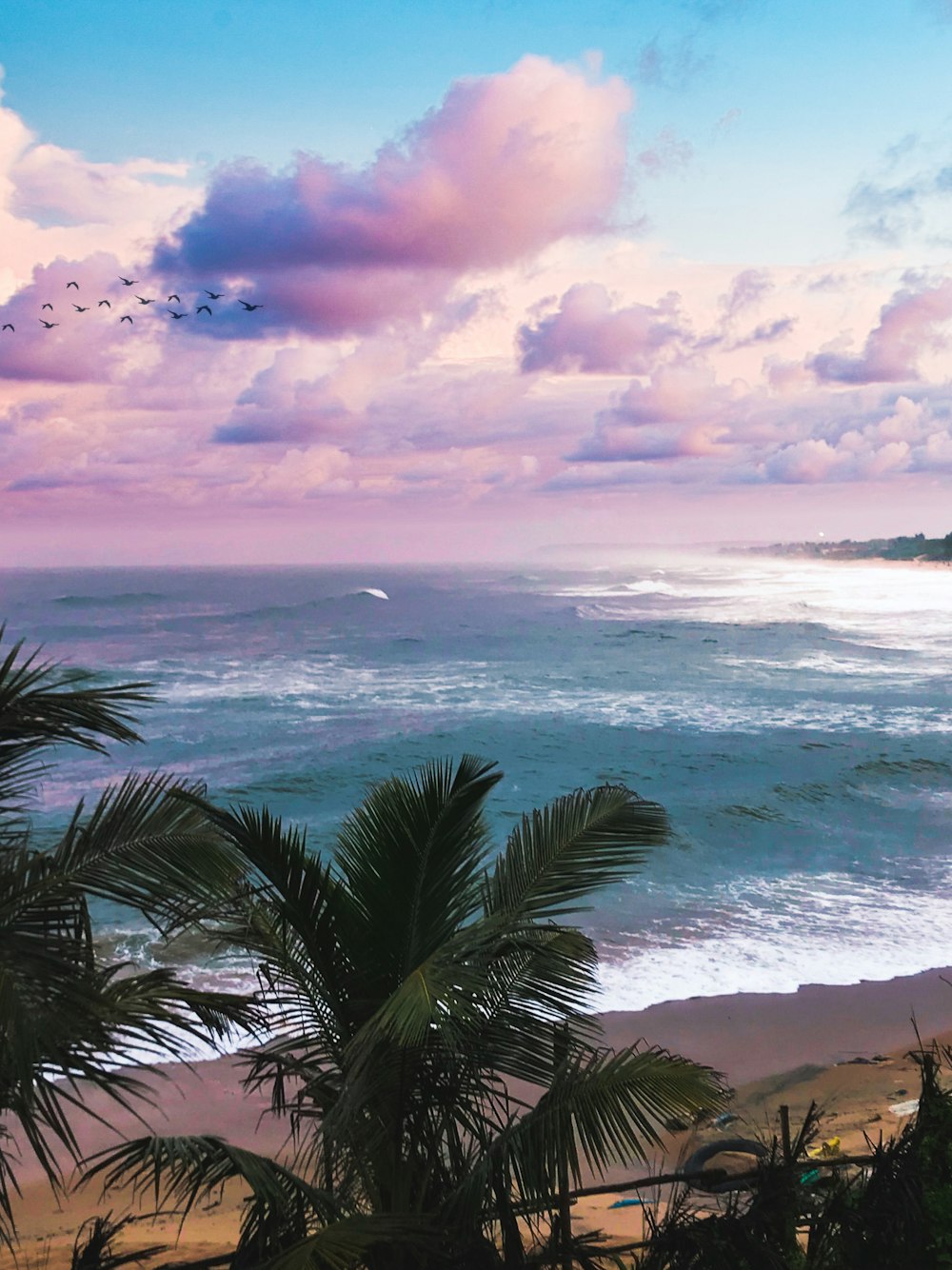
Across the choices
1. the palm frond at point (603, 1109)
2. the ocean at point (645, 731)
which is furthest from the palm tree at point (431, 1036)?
the ocean at point (645, 731)

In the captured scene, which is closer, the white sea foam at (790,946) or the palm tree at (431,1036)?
the palm tree at (431,1036)

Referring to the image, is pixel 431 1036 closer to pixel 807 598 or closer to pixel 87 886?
pixel 87 886

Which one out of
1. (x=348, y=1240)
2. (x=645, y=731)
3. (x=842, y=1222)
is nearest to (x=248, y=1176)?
(x=348, y=1240)

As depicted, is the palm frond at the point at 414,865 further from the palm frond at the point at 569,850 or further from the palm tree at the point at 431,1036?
the palm frond at the point at 569,850

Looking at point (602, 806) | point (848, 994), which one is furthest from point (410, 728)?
point (602, 806)

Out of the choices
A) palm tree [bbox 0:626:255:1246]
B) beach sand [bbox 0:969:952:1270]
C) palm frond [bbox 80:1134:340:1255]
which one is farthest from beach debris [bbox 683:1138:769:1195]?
palm tree [bbox 0:626:255:1246]
